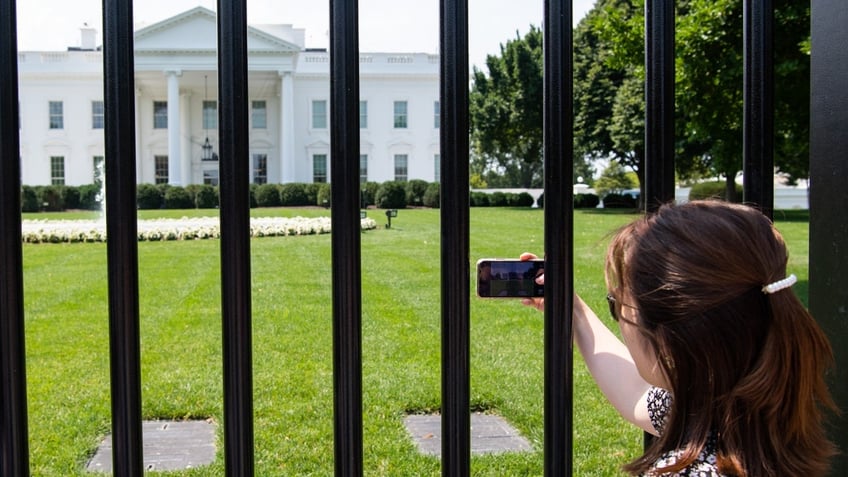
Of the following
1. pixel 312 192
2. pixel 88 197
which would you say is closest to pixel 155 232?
pixel 312 192

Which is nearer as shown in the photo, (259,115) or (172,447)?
(172,447)

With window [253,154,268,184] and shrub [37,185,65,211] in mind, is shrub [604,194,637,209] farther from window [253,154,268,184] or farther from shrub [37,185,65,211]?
shrub [37,185,65,211]

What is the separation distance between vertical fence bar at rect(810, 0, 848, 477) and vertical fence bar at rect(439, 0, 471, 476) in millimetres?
585

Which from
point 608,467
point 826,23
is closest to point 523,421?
point 608,467

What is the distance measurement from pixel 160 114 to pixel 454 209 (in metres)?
58.8

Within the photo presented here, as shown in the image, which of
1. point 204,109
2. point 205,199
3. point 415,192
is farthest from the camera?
point 204,109

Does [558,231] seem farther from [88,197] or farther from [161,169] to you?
[161,169]

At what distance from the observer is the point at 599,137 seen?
38312 millimetres

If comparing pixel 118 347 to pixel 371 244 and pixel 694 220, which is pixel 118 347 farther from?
pixel 371 244

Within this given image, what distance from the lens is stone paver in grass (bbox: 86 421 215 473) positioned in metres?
3.91

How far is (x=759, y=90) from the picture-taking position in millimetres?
1209

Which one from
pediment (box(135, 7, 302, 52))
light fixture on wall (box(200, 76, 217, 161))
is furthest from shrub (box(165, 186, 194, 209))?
pediment (box(135, 7, 302, 52))

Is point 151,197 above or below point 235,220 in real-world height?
above

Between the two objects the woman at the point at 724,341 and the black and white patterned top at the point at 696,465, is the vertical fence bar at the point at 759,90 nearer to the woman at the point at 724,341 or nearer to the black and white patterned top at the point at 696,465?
the woman at the point at 724,341
